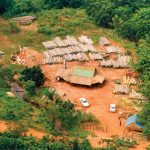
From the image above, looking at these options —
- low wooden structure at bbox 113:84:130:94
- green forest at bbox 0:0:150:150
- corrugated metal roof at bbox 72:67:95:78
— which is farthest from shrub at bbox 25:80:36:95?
low wooden structure at bbox 113:84:130:94

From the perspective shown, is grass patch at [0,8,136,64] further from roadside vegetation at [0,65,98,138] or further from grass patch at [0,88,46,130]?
grass patch at [0,88,46,130]

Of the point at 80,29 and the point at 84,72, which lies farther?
the point at 80,29

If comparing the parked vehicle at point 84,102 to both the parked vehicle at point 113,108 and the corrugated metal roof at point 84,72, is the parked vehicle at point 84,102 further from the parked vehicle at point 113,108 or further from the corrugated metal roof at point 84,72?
the corrugated metal roof at point 84,72

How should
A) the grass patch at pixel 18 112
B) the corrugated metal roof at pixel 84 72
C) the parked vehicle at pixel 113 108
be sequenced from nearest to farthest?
1. the grass patch at pixel 18 112
2. the parked vehicle at pixel 113 108
3. the corrugated metal roof at pixel 84 72

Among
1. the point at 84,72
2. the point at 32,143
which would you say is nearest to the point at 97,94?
the point at 84,72

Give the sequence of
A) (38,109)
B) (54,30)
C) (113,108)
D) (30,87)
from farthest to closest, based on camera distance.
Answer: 1. (54,30)
2. (30,87)
3. (113,108)
4. (38,109)

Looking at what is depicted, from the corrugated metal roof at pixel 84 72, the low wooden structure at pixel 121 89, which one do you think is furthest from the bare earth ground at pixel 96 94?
the corrugated metal roof at pixel 84 72

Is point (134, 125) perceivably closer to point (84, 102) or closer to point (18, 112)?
point (84, 102)
